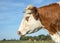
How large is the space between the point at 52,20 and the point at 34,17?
0.48 ft

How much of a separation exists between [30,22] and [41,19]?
0.31 ft

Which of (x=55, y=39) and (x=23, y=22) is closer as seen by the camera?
(x=55, y=39)

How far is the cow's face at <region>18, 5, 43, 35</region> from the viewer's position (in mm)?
1742

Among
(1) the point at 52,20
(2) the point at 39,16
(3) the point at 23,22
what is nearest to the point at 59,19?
(1) the point at 52,20

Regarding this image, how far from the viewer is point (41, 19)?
1755 millimetres

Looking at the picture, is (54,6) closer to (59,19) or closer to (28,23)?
(59,19)

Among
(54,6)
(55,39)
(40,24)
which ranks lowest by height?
(55,39)

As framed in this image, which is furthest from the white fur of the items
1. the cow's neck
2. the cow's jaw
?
the cow's jaw

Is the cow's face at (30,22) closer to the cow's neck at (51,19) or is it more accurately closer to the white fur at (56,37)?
the cow's neck at (51,19)

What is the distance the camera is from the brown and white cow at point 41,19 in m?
1.71

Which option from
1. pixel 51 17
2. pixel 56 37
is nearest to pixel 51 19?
pixel 51 17

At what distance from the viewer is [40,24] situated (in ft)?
5.74

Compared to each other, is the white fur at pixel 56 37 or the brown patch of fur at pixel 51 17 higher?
the brown patch of fur at pixel 51 17

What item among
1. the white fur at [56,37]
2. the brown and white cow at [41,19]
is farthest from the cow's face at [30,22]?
the white fur at [56,37]
